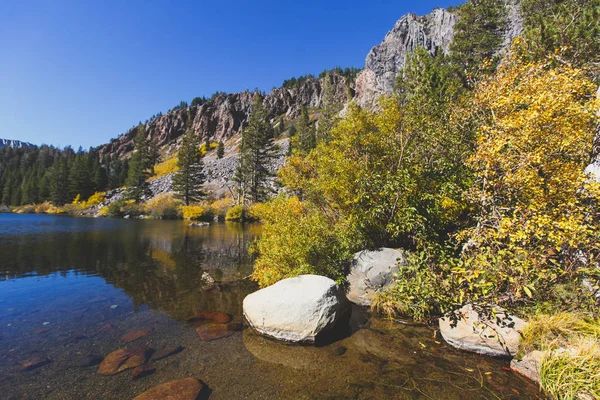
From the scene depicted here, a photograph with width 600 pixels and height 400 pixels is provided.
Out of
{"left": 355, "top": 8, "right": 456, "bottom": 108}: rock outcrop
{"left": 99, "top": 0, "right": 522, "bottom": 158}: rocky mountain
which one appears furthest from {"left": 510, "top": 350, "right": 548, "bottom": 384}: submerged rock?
{"left": 99, "top": 0, "right": 522, "bottom": 158}: rocky mountain

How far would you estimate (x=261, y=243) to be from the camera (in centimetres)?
1266

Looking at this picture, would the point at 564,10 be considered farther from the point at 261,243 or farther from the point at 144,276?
the point at 144,276

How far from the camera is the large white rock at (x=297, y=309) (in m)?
7.77

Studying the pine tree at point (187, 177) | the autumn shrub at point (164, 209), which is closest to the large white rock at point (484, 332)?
the autumn shrub at point (164, 209)

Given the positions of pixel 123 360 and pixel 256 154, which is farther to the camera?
pixel 256 154

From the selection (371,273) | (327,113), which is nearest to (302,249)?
(371,273)

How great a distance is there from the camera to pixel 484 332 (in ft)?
22.9

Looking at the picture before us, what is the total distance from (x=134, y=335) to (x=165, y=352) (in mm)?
1727

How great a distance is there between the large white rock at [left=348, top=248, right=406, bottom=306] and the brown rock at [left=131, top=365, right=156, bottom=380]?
22.7 feet

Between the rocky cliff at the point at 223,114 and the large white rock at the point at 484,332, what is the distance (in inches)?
6060

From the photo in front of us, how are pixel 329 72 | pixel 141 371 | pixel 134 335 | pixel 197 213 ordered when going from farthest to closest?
pixel 329 72, pixel 197 213, pixel 134 335, pixel 141 371

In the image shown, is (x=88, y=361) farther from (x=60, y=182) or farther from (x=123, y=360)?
(x=60, y=182)

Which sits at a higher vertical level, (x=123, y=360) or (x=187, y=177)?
(x=187, y=177)

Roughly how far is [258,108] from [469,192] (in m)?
49.1
